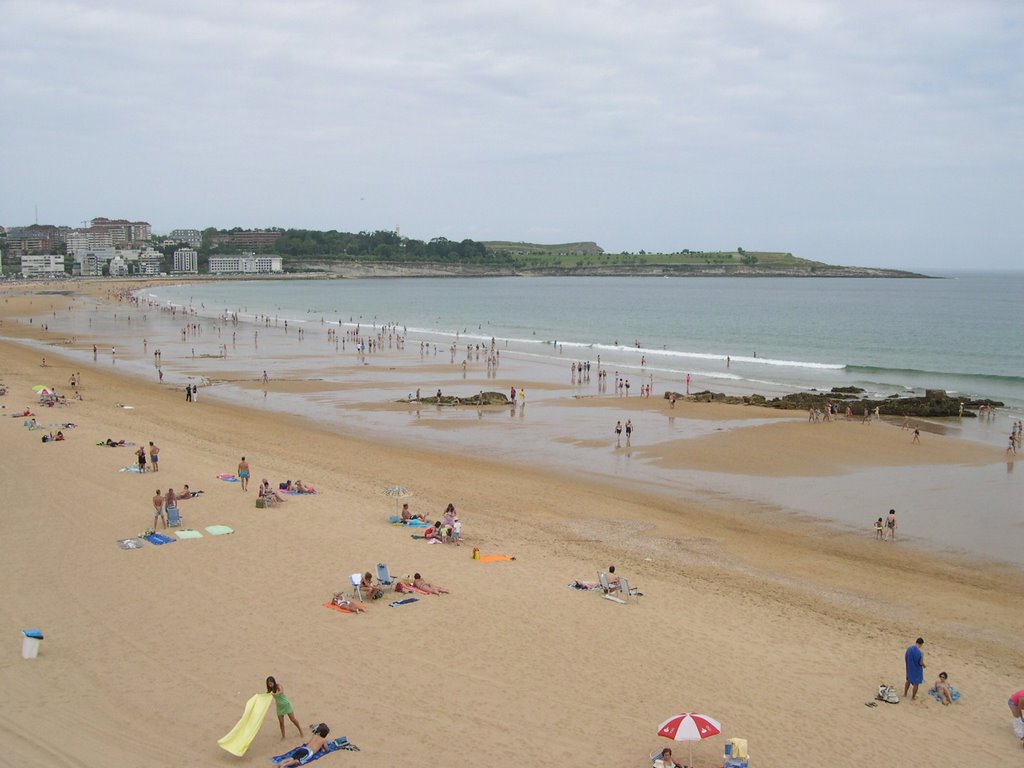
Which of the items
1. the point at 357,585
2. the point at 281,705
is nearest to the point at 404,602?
the point at 357,585

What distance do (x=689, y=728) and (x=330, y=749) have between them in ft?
12.1

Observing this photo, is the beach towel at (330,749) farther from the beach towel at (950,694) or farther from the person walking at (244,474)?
the person walking at (244,474)

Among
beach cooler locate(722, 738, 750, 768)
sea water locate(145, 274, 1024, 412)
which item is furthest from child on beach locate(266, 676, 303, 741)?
sea water locate(145, 274, 1024, 412)

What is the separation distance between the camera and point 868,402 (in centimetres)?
3462

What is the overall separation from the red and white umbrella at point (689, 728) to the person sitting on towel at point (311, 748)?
347 centimetres

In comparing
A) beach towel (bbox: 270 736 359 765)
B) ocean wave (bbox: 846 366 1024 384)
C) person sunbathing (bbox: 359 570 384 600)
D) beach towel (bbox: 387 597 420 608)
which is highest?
ocean wave (bbox: 846 366 1024 384)

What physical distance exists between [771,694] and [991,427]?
2484cm

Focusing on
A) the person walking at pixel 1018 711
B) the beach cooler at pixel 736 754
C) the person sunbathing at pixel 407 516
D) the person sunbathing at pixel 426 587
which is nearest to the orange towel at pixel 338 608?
the person sunbathing at pixel 426 587

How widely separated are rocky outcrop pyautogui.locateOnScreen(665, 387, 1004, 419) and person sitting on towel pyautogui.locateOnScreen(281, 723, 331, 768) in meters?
27.9

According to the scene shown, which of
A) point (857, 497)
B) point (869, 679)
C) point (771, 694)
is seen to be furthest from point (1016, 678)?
point (857, 497)

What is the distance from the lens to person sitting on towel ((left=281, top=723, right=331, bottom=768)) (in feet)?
27.7

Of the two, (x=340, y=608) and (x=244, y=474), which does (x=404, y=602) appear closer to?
(x=340, y=608)

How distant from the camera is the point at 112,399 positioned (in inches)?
1283

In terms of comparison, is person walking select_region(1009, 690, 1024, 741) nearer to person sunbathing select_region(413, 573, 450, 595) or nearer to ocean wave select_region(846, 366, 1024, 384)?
person sunbathing select_region(413, 573, 450, 595)
